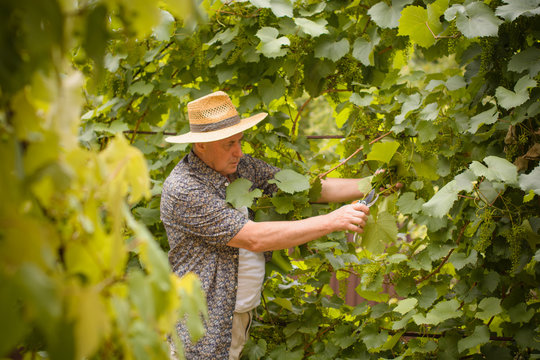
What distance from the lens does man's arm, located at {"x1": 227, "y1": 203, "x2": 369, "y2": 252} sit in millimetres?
2088

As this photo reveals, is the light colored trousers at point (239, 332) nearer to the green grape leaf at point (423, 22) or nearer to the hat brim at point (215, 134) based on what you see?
the hat brim at point (215, 134)

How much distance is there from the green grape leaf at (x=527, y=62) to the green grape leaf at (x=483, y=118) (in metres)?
0.16

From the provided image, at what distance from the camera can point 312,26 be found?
2.26m

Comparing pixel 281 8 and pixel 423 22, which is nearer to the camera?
pixel 423 22

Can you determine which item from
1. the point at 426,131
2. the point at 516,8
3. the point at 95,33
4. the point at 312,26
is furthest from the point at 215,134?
the point at 95,33

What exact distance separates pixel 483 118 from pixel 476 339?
2.51 ft

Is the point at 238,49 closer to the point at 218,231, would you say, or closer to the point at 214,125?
the point at 214,125

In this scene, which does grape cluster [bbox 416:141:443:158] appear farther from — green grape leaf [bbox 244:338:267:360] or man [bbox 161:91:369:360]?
green grape leaf [bbox 244:338:267:360]

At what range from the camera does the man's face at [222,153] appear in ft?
7.44

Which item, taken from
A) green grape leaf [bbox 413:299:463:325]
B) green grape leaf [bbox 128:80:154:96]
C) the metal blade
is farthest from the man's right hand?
green grape leaf [bbox 128:80:154:96]

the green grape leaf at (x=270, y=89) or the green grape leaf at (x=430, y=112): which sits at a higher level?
the green grape leaf at (x=430, y=112)

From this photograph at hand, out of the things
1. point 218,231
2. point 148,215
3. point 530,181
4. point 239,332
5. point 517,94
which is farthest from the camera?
point 148,215

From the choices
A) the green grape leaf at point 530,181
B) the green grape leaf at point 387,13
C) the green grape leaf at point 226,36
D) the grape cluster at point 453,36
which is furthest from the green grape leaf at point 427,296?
the green grape leaf at point 226,36

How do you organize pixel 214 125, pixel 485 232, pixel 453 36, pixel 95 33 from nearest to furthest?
pixel 95 33
pixel 485 232
pixel 453 36
pixel 214 125
